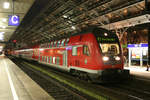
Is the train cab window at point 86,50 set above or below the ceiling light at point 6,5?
below

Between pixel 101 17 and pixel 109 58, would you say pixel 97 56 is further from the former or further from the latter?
pixel 101 17

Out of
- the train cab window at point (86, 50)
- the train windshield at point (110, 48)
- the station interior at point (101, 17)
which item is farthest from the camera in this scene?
the station interior at point (101, 17)

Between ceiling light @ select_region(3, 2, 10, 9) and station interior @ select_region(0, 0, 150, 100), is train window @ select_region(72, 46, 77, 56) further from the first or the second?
ceiling light @ select_region(3, 2, 10, 9)

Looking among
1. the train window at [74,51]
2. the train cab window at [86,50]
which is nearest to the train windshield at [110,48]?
the train cab window at [86,50]

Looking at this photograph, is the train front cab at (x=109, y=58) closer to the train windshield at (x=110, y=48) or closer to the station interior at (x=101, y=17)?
the train windshield at (x=110, y=48)

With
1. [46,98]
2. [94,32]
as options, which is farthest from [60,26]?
[46,98]

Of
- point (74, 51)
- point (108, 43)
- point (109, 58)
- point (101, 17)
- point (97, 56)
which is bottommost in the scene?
point (109, 58)

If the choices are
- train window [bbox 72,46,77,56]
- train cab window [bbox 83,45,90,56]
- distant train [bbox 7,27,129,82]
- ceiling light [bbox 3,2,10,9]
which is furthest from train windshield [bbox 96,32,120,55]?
ceiling light [bbox 3,2,10,9]

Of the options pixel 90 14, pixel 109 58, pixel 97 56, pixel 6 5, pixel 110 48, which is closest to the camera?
pixel 97 56

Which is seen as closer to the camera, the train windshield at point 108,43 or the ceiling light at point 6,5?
the train windshield at point 108,43

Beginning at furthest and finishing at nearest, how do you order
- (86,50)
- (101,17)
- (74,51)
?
(101,17), (74,51), (86,50)

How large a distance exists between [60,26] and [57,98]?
20.2 m

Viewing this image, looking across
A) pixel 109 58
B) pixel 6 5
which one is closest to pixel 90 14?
pixel 6 5

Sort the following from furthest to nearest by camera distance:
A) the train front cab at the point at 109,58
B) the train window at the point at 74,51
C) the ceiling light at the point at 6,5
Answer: the ceiling light at the point at 6,5 < the train window at the point at 74,51 < the train front cab at the point at 109,58
